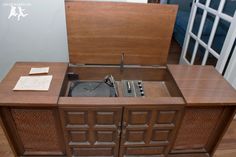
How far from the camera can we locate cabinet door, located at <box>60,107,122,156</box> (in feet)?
3.26

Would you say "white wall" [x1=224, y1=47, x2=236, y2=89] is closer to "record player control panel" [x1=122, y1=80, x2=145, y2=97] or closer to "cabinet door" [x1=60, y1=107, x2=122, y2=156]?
"record player control panel" [x1=122, y1=80, x2=145, y2=97]

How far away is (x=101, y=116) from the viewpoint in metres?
1.01

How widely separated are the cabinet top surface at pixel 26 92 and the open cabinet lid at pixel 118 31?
21 centimetres

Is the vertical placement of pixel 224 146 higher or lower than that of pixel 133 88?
lower

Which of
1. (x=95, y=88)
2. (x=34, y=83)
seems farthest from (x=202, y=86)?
(x=34, y=83)

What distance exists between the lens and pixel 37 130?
3.60 ft

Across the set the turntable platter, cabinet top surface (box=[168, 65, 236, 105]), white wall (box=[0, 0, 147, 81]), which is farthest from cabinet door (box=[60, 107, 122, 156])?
white wall (box=[0, 0, 147, 81])

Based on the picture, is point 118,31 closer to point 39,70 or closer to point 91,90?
point 91,90

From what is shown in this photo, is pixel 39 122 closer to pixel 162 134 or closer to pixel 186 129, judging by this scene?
pixel 162 134

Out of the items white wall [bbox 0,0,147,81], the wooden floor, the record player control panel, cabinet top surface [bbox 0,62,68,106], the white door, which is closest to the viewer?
cabinet top surface [bbox 0,62,68,106]

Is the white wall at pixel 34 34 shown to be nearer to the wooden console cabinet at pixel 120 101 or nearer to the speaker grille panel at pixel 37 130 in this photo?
the wooden console cabinet at pixel 120 101

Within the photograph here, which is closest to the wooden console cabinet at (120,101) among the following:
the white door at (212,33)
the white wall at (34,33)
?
the white wall at (34,33)

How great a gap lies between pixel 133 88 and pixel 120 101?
0.30m

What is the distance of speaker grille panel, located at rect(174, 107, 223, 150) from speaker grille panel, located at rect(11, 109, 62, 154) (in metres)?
0.78
